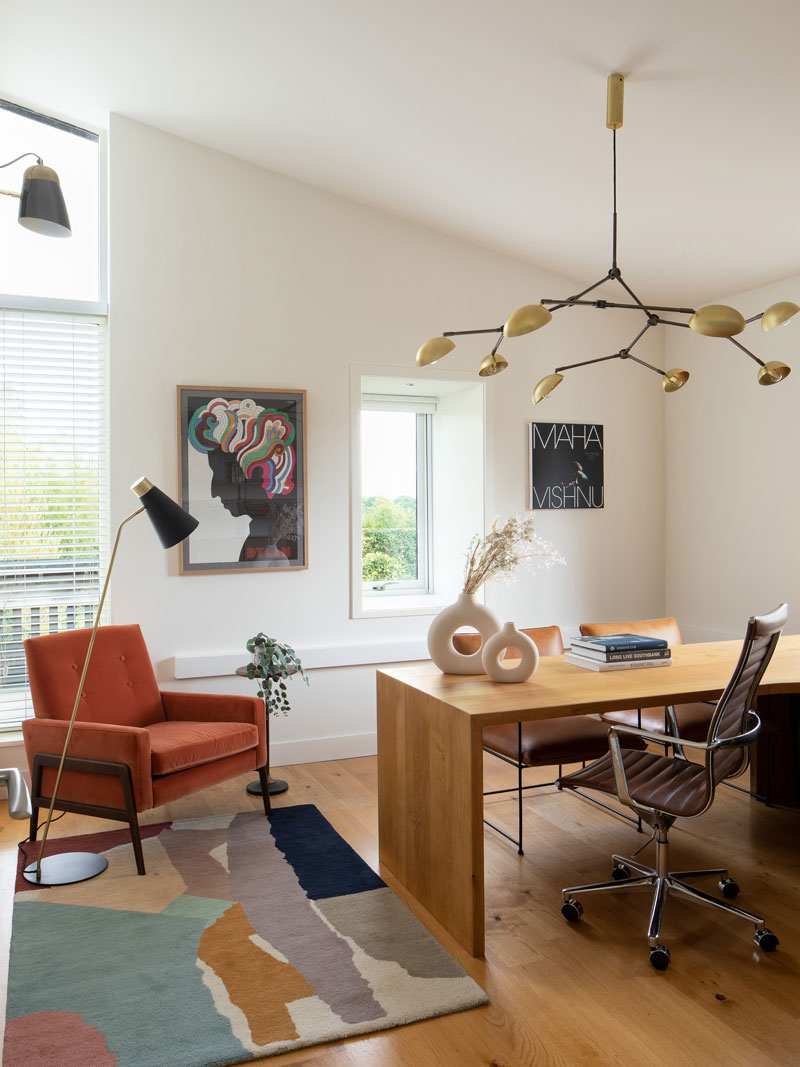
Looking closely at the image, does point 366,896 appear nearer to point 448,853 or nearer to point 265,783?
point 448,853

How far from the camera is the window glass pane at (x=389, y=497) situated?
17.2 ft

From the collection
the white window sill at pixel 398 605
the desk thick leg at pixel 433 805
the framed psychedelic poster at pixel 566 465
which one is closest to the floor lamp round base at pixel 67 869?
the desk thick leg at pixel 433 805

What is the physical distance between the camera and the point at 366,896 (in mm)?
2869

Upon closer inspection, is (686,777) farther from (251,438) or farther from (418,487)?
(418,487)

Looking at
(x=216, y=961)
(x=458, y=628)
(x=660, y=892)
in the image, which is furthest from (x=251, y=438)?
(x=660, y=892)

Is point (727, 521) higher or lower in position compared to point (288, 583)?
higher

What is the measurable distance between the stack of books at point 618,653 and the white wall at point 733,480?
1.76 meters

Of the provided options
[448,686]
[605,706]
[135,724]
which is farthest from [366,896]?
[135,724]

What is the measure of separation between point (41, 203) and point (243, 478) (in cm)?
190

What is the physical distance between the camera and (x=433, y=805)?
270 cm

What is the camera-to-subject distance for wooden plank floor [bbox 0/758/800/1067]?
204 cm

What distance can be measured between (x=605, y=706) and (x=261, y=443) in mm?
2540

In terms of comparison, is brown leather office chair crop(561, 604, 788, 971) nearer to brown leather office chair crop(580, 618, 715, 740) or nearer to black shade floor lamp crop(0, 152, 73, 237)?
brown leather office chair crop(580, 618, 715, 740)

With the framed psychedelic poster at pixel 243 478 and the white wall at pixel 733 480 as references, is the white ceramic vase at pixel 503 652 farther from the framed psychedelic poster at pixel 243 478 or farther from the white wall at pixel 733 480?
the white wall at pixel 733 480
